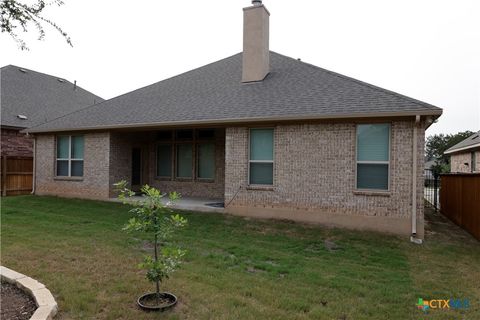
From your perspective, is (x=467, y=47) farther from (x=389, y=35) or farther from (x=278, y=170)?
(x=278, y=170)

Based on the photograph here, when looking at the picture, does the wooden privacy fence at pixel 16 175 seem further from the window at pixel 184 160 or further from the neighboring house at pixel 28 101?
the window at pixel 184 160

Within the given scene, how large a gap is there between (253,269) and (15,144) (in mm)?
17001

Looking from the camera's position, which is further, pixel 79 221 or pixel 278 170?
pixel 278 170

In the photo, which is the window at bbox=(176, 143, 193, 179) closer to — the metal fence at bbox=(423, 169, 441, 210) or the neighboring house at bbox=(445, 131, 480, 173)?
the metal fence at bbox=(423, 169, 441, 210)

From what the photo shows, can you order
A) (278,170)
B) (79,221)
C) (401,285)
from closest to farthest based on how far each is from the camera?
(401,285) < (79,221) < (278,170)

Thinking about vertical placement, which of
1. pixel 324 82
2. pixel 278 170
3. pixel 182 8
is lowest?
pixel 278 170

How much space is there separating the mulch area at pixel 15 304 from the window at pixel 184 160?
9.80 m

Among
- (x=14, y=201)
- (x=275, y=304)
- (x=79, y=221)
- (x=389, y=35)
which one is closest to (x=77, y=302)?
(x=275, y=304)

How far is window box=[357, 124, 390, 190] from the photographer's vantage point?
29.3ft

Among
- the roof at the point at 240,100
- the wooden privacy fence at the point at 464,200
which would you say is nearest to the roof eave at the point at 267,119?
the roof at the point at 240,100

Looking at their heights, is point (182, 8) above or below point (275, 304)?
above

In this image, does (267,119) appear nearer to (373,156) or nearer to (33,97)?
(373,156)

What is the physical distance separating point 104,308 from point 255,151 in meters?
7.20

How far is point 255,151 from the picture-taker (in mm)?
10656
